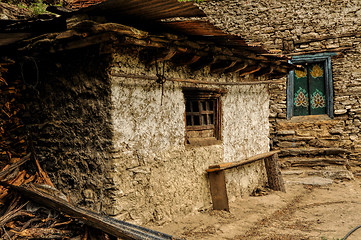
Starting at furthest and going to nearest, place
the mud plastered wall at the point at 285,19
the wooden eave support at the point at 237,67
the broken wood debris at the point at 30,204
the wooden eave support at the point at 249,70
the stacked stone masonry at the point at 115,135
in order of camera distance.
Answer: the mud plastered wall at the point at 285,19, the wooden eave support at the point at 249,70, the wooden eave support at the point at 237,67, the stacked stone masonry at the point at 115,135, the broken wood debris at the point at 30,204

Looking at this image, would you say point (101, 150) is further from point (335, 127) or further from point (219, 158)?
point (335, 127)

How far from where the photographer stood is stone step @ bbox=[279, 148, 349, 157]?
849 centimetres

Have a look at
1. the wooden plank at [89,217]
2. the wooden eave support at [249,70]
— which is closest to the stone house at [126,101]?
the wooden plank at [89,217]

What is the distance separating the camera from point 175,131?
15.6ft

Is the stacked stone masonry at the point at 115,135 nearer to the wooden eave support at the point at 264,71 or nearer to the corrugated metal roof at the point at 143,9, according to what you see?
the corrugated metal roof at the point at 143,9

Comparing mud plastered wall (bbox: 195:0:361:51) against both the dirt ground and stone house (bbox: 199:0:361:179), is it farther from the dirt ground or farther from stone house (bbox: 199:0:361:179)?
the dirt ground

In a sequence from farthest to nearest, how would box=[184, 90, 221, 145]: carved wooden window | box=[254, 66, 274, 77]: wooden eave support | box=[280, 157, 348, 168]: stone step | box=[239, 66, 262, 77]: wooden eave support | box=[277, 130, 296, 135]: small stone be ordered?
1. box=[277, 130, 296, 135]: small stone
2. box=[280, 157, 348, 168]: stone step
3. box=[254, 66, 274, 77]: wooden eave support
4. box=[239, 66, 262, 77]: wooden eave support
5. box=[184, 90, 221, 145]: carved wooden window

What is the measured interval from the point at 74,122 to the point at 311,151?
21.7 ft

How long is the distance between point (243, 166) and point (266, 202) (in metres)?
0.77

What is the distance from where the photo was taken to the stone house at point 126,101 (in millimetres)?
3629

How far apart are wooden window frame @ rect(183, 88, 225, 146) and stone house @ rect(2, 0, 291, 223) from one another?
0.02m

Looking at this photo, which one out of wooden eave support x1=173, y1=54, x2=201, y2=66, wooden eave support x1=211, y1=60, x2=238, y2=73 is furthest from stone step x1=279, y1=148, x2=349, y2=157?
wooden eave support x1=173, y1=54, x2=201, y2=66

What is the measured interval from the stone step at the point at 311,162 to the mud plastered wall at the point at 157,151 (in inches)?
127

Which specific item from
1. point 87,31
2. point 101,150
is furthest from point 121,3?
point 101,150
